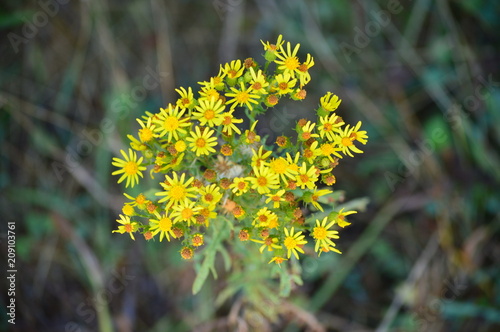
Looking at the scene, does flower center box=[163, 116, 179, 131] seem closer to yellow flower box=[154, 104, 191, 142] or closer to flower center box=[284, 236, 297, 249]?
yellow flower box=[154, 104, 191, 142]

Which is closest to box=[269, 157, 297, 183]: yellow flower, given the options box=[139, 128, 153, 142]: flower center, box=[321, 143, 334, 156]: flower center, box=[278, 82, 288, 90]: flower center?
box=[321, 143, 334, 156]: flower center

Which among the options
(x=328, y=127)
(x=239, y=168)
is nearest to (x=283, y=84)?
(x=328, y=127)

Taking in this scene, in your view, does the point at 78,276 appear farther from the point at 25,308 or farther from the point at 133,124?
the point at 133,124

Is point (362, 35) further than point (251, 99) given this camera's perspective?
Yes

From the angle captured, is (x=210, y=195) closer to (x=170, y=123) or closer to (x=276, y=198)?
(x=276, y=198)

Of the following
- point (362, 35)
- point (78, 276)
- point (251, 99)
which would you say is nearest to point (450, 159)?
point (362, 35)

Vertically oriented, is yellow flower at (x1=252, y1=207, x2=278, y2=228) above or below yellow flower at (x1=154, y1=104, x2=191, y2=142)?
below

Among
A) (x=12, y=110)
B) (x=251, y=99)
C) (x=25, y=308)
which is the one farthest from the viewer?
(x=12, y=110)
